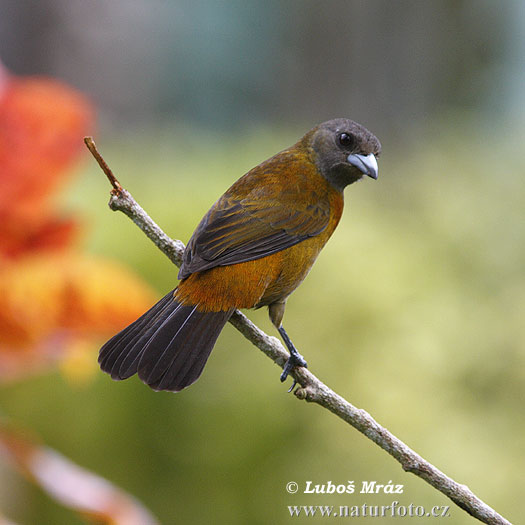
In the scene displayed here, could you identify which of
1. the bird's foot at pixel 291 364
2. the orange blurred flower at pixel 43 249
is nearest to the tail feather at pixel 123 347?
the bird's foot at pixel 291 364

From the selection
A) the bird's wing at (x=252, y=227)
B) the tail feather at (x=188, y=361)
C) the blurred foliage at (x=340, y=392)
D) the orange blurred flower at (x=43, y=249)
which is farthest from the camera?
the blurred foliage at (x=340, y=392)

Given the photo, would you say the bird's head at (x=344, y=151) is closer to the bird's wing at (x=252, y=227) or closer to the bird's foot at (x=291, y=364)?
the bird's wing at (x=252, y=227)

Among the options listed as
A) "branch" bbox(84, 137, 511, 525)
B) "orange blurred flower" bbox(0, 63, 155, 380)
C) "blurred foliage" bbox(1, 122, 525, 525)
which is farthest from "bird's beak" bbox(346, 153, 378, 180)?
"blurred foliage" bbox(1, 122, 525, 525)

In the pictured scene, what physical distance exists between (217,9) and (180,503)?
7.50 meters

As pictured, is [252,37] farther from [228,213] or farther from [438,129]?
[228,213]

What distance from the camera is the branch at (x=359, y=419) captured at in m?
1.23

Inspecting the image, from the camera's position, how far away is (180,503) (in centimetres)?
351

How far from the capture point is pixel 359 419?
4.20 ft

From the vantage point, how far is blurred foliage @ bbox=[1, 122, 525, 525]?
3.34 metres

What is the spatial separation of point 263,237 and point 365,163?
0.82 ft

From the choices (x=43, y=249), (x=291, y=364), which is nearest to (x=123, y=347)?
(x=291, y=364)

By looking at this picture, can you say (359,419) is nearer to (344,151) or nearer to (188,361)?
(188,361)

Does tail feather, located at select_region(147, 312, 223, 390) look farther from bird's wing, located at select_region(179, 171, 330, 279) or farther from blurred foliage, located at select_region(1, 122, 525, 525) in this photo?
blurred foliage, located at select_region(1, 122, 525, 525)

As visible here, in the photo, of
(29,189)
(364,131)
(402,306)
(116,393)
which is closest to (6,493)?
(116,393)
